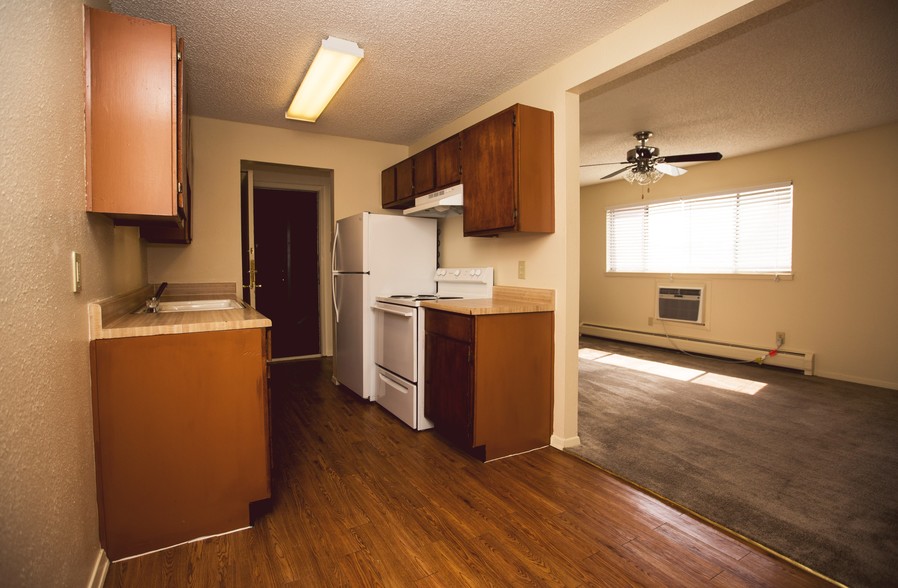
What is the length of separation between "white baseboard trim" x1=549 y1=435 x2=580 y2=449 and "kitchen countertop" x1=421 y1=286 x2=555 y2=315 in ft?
2.60

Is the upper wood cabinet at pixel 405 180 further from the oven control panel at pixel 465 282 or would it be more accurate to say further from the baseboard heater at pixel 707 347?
the baseboard heater at pixel 707 347

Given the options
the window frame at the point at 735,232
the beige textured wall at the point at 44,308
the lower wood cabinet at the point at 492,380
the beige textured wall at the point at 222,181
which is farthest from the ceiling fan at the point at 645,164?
the beige textured wall at the point at 44,308

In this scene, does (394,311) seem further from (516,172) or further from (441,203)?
(516,172)

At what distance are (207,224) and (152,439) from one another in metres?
2.49

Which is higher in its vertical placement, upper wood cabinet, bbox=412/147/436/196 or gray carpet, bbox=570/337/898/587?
upper wood cabinet, bbox=412/147/436/196

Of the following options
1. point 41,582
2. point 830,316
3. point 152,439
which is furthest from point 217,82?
point 830,316

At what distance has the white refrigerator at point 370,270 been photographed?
11.4ft

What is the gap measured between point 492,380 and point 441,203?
4.34ft

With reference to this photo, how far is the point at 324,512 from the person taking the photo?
1987 mm

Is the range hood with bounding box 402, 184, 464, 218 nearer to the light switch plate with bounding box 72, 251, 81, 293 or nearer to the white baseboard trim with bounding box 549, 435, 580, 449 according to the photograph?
the white baseboard trim with bounding box 549, 435, 580, 449

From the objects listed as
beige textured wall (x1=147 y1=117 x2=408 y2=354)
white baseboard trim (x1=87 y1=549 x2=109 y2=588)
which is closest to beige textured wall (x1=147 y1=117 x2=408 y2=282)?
beige textured wall (x1=147 y1=117 x2=408 y2=354)

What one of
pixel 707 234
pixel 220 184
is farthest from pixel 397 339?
pixel 707 234

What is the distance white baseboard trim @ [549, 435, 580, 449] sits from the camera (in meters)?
2.68

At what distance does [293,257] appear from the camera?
17.4ft
